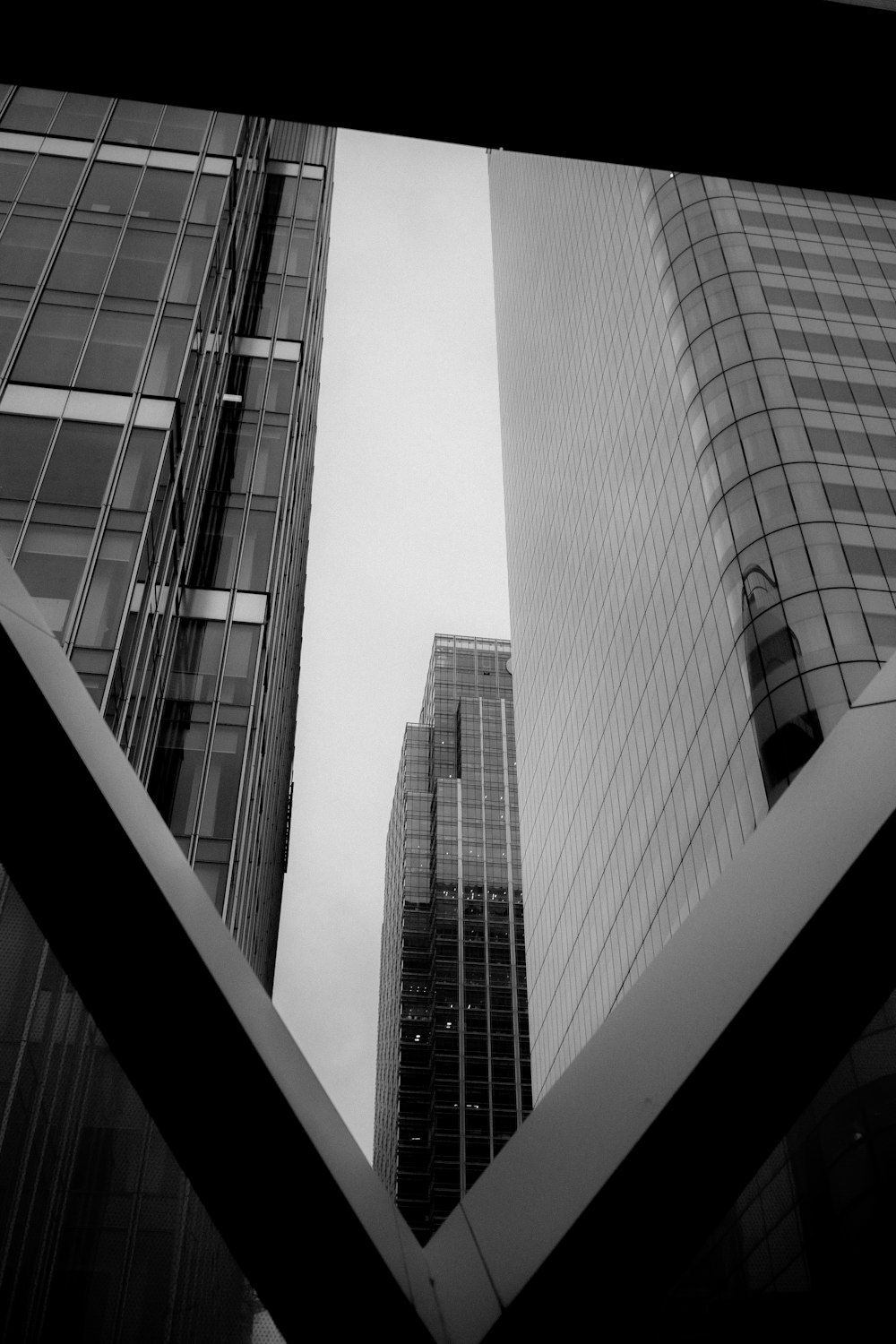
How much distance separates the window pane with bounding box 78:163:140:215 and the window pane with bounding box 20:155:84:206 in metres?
0.33

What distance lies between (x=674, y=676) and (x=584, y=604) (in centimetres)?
2041

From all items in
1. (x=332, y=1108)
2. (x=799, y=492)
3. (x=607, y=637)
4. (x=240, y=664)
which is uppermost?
(x=607, y=637)

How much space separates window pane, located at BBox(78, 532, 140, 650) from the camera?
59.3 feet

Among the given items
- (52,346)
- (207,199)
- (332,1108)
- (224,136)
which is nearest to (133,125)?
(224,136)

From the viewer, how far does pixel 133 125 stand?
27.6m

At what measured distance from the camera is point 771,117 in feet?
9.64

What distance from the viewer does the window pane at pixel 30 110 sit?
26.2 metres

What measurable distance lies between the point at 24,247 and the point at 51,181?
3.20 m

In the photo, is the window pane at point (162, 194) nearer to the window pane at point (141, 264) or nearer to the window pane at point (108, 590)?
the window pane at point (141, 264)

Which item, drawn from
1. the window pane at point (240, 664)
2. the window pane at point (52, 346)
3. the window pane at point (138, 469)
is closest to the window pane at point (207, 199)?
the window pane at point (52, 346)

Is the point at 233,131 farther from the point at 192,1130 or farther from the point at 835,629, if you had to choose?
the point at 192,1130

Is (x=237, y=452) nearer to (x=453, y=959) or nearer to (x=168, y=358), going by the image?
(x=168, y=358)

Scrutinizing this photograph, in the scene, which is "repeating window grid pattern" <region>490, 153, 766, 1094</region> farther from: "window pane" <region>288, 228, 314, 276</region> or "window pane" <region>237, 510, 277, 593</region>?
"window pane" <region>288, 228, 314, 276</region>

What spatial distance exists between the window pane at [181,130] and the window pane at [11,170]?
3629 mm
